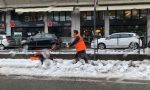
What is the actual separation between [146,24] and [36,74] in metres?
29.8

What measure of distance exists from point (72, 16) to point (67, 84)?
33.0 metres

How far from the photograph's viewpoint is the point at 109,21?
45.6 m

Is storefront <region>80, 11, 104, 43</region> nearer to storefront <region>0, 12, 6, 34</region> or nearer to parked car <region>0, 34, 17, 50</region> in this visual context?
storefront <region>0, 12, 6, 34</region>

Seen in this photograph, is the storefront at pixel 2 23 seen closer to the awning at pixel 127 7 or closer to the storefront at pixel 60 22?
the storefront at pixel 60 22

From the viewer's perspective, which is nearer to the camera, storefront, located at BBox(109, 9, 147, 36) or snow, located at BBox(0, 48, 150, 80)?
snow, located at BBox(0, 48, 150, 80)

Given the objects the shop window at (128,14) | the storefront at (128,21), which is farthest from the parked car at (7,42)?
the shop window at (128,14)

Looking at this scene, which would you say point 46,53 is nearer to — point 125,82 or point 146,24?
point 125,82

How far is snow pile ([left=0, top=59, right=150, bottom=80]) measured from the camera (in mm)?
15373

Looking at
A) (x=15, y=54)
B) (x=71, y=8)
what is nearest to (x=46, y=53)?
(x=15, y=54)

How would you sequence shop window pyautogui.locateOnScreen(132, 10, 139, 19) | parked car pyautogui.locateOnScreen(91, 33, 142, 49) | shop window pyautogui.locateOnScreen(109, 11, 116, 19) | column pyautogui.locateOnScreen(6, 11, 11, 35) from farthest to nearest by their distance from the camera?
column pyautogui.locateOnScreen(6, 11, 11, 35) → shop window pyautogui.locateOnScreen(109, 11, 116, 19) → shop window pyautogui.locateOnScreen(132, 10, 139, 19) → parked car pyautogui.locateOnScreen(91, 33, 142, 49)

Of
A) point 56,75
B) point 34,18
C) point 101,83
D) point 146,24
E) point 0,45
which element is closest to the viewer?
point 101,83

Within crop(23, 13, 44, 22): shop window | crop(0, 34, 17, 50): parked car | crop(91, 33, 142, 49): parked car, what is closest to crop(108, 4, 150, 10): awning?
crop(91, 33, 142, 49): parked car

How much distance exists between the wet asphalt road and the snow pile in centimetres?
67

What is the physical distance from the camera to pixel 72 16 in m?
46.5
